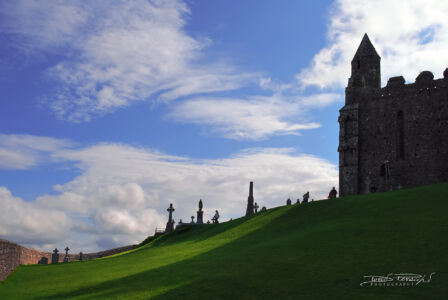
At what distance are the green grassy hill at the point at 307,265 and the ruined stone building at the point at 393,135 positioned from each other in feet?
58.7

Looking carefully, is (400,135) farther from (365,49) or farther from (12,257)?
(12,257)

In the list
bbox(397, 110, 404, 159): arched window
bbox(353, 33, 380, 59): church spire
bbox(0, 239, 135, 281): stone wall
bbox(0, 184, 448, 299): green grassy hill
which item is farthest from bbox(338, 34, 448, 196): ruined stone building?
bbox(0, 239, 135, 281): stone wall

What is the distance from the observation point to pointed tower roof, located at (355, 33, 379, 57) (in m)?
53.0

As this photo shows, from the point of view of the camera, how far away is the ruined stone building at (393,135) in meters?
45.5

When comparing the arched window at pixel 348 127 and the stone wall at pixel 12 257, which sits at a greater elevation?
the arched window at pixel 348 127

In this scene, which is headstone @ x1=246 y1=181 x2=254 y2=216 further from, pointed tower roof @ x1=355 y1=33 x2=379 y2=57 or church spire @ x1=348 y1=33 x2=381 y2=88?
pointed tower roof @ x1=355 y1=33 x2=379 y2=57

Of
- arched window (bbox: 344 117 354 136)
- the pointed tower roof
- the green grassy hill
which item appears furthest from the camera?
the pointed tower roof

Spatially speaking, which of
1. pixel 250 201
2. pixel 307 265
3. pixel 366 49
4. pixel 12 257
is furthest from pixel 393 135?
pixel 12 257

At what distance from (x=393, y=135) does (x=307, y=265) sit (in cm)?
3490

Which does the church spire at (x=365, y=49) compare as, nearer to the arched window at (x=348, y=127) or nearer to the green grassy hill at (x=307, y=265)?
the arched window at (x=348, y=127)

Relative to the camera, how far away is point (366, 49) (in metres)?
53.2

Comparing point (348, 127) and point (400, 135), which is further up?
point (348, 127)

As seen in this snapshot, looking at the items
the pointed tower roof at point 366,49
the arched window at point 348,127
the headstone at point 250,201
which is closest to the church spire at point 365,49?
the pointed tower roof at point 366,49

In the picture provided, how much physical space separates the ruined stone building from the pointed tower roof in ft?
12.1
